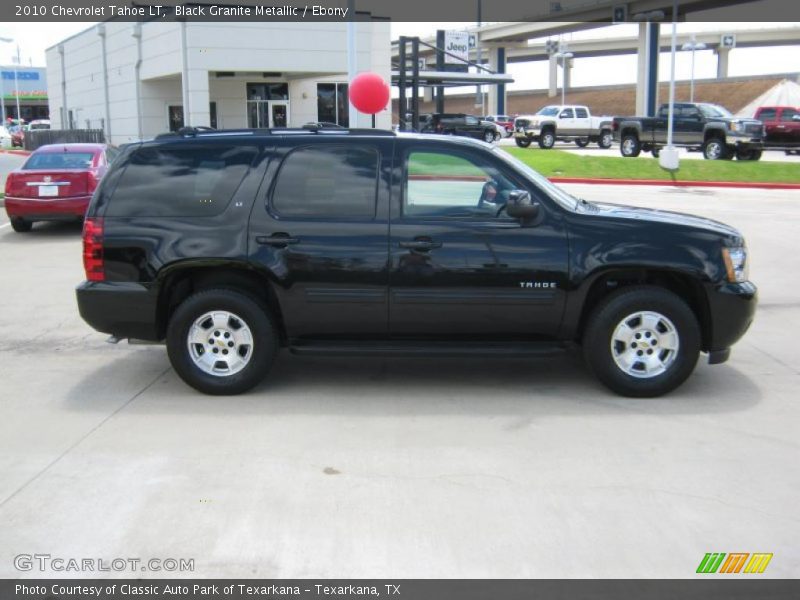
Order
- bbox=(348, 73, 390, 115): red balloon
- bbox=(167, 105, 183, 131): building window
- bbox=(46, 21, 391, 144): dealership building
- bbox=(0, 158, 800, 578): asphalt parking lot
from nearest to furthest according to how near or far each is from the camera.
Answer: bbox=(0, 158, 800, 578): asphalt parking lot, bbox=(348, 73, 390, 115): red balloon, bbox=(46, 21, 391, 144): dealership building, bbox=(167, 105, 183, 131): building window

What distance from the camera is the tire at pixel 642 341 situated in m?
6.07

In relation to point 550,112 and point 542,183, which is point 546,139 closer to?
point 550,112

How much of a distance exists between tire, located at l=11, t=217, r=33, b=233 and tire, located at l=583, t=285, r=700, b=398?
39.5ft

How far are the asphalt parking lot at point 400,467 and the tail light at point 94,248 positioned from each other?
3.02 feet

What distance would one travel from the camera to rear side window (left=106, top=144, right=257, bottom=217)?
623 cm

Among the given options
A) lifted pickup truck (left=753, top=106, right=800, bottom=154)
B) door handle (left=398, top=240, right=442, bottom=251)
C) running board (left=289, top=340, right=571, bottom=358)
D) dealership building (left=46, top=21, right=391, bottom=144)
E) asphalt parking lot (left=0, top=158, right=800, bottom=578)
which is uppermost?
dealership building (left=46, top=21, right=391, bottom=144)

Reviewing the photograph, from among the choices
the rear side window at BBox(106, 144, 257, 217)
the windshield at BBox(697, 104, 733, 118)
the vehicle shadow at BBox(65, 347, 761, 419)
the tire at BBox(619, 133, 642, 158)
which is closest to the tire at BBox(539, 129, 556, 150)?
the tire at BBox(619, 133, 642, 158)

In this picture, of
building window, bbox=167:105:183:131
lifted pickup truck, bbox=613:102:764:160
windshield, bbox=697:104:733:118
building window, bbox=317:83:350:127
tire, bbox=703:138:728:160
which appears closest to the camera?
lifted pickup truck, bbox=613:102:764:160

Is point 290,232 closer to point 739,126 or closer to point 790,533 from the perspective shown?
point 790,533

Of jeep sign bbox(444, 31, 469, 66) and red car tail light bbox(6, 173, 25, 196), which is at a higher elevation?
jeep sign bbox(444, 31, 469, 66)

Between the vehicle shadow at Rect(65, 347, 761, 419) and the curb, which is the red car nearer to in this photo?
the vehicle shadow at Rect(65, 347, 761, 419)

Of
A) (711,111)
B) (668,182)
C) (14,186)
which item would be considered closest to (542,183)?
(14,186)

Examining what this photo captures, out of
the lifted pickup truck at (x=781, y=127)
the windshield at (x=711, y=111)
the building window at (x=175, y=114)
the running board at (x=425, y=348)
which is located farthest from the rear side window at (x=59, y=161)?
the building window at (x=175, y=114)

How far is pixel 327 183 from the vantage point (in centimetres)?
624
